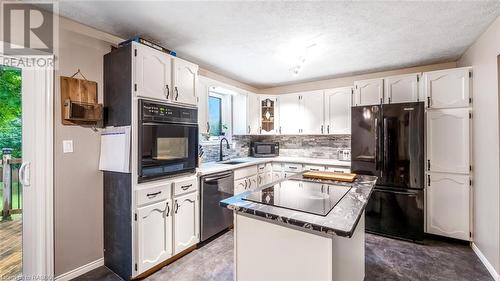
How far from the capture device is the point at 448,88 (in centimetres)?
284

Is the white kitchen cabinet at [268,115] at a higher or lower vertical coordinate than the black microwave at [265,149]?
higher

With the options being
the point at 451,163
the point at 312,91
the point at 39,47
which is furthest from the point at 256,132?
the point at 39,47

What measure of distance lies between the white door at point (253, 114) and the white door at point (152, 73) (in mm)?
2001

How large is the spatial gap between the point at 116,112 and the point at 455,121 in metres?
3.90

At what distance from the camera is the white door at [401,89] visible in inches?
120

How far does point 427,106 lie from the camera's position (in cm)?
295

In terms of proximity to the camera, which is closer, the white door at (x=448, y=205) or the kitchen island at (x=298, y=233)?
the kitchen island at (x=298, y=233)

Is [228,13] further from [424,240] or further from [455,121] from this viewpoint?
[424,240]

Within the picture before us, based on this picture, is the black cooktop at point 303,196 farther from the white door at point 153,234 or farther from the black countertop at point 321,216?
the white door at point 153,234

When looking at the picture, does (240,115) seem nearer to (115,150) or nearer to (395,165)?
(115,150)

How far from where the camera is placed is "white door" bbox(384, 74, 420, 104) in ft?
10.0

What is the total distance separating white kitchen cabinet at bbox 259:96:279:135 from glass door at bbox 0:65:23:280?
3369 mm

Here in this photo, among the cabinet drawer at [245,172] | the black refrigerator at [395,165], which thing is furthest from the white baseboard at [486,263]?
the cabinet drawer at [245,172]

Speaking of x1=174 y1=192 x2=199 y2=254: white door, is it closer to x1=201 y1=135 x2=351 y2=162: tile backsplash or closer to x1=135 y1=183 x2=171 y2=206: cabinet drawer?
x1=135 y1=183 x2=171 y2=206: cabinet drawer
